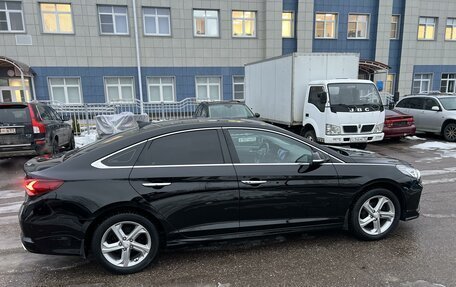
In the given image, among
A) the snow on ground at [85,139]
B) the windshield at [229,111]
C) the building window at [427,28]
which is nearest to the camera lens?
the windshield at [229,111]

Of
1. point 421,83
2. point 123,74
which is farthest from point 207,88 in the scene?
point 421,83

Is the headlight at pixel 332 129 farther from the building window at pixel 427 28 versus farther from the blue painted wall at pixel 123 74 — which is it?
the building window at pixel 427 28

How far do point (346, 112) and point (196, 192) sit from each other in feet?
21.8

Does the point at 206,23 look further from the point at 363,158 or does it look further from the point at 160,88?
the point at 363,158

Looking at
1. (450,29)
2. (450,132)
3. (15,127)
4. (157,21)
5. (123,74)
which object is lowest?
(450,132)

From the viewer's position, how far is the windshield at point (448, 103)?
1149cm

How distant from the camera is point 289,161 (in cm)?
361

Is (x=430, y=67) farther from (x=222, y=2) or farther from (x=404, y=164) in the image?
(x=404, y=164)

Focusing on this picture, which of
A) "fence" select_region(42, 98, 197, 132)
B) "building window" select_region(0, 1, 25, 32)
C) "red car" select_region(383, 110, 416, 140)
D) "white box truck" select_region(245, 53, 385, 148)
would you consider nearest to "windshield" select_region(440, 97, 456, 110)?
"red car" select_region(383, 110, 416, 140)

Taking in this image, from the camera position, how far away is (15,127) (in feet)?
25.0

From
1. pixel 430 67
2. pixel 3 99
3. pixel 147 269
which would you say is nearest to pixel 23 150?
pixel 147 269

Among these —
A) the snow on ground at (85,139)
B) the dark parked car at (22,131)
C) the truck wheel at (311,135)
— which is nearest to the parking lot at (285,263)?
the dark parked car at (22,131)

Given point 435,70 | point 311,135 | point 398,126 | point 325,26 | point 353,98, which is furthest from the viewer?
point 435,70

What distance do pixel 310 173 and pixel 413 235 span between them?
66.5 inches
